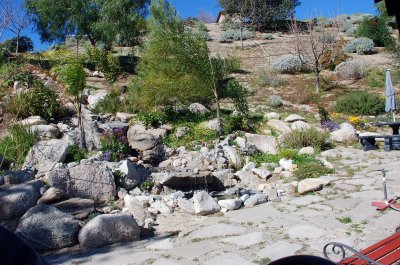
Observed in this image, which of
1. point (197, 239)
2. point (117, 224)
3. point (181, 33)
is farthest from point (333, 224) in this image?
point (181, 33)

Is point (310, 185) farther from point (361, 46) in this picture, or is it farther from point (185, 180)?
point (361, 46)

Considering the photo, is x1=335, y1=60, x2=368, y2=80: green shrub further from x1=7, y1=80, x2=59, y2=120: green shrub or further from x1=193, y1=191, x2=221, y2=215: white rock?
x1=193, y1=191, x2=221, y2=215: white rock

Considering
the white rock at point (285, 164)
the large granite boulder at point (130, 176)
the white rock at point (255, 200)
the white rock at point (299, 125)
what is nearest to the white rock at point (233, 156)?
the white rock at point (285, 164)

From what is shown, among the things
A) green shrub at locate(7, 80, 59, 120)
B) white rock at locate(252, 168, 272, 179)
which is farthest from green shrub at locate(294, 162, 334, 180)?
green shrub at locate(7, 80, 59, 120)

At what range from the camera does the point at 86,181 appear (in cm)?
611

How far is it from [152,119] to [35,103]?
264cm

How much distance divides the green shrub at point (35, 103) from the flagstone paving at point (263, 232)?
5456mm

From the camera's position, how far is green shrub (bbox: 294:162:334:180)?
704 cm

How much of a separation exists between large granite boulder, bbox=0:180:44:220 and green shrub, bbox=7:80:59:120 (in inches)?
171

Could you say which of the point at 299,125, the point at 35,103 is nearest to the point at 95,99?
the point at 35,103

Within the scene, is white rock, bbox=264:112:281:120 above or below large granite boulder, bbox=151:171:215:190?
above

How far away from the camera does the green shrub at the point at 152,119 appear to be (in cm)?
1005

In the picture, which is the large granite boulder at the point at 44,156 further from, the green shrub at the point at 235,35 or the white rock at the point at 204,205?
the green shrub at the point at 235,35

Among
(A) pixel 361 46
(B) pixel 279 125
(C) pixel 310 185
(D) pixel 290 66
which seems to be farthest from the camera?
(A) pixel 361 46
